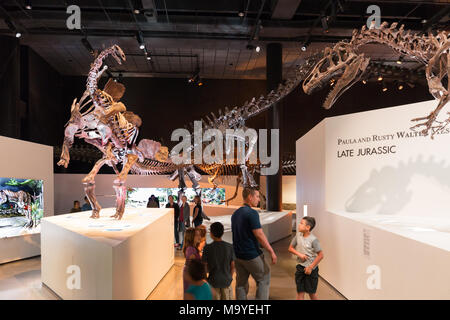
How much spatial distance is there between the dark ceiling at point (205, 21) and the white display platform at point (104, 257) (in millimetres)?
5869

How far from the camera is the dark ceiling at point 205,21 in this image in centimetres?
960

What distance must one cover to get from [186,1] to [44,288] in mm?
7543

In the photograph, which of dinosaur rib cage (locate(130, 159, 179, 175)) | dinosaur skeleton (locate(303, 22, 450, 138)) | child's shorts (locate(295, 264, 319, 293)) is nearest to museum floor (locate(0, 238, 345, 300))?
child's shorts (locate(295, 264, 319, 293))

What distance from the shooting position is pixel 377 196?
5.56 meters

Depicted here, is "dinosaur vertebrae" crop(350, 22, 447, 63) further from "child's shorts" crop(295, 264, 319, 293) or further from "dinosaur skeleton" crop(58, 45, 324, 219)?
"child's shorts" crop(295, 264, 319, 293)

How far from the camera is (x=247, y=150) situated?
33.2 feet

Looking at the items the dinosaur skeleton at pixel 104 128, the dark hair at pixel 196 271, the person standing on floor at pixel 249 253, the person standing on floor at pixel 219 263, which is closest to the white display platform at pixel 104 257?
the dinosaur skeleton at pixel 104 128

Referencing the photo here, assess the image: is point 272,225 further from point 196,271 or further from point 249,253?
point 196,271

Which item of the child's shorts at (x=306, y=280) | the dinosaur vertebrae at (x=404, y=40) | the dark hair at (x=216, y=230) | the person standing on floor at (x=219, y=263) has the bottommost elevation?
the child's shorts at (x=306, y=280)

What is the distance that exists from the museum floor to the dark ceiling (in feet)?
18.7

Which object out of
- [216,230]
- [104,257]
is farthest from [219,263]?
[104,257]

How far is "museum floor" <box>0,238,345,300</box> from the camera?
5113 mm

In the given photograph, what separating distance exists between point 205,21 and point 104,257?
822 cm

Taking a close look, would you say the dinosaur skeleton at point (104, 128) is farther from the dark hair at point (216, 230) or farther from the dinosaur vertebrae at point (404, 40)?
the dinosaur vertebrae at point (404, 40)
